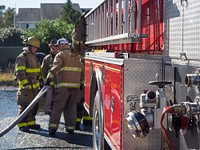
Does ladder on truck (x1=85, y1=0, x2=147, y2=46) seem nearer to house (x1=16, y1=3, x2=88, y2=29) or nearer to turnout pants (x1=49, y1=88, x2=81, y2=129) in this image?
turnout pants (x1=49, y1=88, x2=81, y2=129)

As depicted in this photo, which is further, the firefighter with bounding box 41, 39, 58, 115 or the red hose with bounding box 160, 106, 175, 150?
the firefighter with bounding box 41, 39, 58, 115

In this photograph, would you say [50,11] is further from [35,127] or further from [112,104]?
[112,104]

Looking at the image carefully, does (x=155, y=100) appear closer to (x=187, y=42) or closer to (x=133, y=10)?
(x=187, y=42)

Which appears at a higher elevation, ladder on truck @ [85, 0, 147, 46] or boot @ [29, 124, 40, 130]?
ladder on truck @ [85, 0, 147, 46]

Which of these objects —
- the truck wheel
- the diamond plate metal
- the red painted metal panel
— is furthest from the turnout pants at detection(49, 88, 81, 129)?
the diamond plate metal

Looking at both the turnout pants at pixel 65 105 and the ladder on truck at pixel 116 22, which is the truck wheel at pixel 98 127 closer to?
the ladder on truck at pixel 116 22

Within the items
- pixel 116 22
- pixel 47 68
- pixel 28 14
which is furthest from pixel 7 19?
pixel 116 22

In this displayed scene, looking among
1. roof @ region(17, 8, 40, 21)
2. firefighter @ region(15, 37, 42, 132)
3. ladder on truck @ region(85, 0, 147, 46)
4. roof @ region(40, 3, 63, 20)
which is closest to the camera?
ladder on truck @ region(85, 0, 147, 46)

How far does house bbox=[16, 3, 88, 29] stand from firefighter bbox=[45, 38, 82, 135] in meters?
85.8

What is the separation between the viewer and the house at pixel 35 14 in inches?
3762

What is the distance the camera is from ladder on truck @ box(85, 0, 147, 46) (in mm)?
4957

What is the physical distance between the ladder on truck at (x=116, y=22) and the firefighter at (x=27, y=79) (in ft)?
3.49

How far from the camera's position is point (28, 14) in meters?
101

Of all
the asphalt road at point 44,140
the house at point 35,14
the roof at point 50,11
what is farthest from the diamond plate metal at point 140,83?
the house at point 35,14
